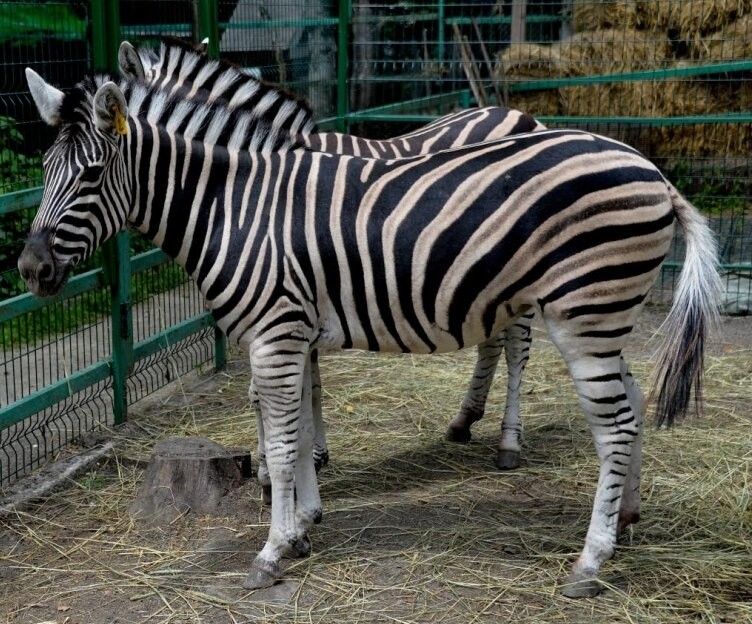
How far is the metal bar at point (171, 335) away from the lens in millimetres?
6762

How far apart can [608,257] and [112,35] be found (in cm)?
359

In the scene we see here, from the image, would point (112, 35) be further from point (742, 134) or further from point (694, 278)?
point (742, 134)

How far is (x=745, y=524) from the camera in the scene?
4.97 meters

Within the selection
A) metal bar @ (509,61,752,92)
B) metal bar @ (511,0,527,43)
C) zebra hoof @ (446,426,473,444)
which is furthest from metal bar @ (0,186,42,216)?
metal bar @ (511,0,527,43)

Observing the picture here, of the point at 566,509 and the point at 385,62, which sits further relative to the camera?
the point at 385,62

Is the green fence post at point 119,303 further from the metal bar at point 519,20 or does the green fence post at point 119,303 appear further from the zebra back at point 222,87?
the metal bar at point 519,20

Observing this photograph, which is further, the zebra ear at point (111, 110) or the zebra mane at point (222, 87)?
the zebra mane at point (222, 87)

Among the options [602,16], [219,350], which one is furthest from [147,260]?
[602,16]

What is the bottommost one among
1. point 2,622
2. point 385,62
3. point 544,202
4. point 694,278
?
point 2,622

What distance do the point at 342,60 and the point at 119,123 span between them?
18.2 feet

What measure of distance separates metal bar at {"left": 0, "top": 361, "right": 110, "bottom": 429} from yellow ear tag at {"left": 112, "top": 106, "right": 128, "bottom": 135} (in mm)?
1929

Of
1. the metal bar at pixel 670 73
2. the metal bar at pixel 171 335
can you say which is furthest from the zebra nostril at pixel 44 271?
the metal bar at pixel 670 73

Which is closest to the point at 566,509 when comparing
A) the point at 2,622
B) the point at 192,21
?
the point at 2,622

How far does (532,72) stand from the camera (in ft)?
38.7
